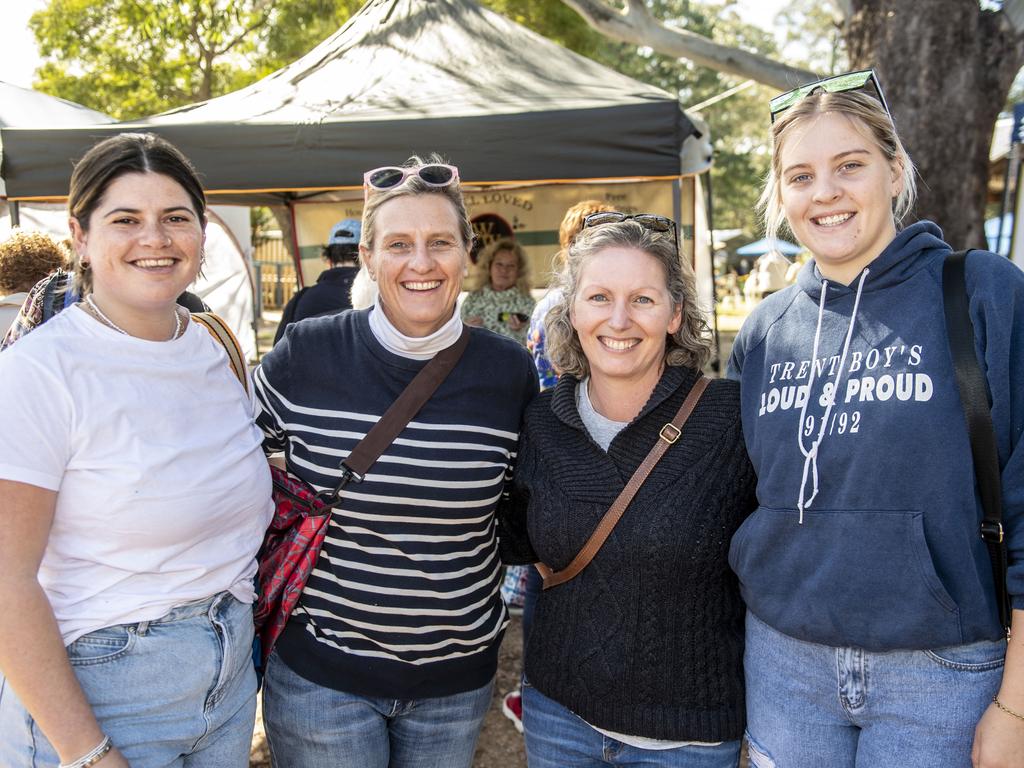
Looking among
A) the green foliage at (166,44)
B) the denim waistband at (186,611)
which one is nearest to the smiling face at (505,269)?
the denim waistband at (186,611)

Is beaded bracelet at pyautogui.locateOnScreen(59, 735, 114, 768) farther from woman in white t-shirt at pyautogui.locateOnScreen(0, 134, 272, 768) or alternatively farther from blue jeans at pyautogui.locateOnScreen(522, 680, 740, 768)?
blue jeans at pyautogui.locateOnScreen(522, 680, 740, 768)

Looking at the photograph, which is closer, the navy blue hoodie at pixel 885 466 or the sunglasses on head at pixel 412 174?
the navy blue hoodie at pixel 885 466

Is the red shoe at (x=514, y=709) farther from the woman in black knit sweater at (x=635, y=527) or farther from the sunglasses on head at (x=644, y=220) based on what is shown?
the sunglasses on head at (x=644, y=220)

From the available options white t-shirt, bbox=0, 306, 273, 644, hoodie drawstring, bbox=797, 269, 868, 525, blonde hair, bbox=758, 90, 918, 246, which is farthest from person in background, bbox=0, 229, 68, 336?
hoodie drawstring, bbox=797, 269, 868, 525

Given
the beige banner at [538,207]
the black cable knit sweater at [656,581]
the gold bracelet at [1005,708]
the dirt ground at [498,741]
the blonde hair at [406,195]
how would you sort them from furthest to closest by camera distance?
the beige banner at [538,207] → the dirt ground at [498,741] → the blonde hair at [406,195] → the black cable knit sweater at [656,581] → the gold bracelet at [1005,708]

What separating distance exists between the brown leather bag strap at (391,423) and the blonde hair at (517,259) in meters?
3.87

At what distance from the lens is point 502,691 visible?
3932 mm

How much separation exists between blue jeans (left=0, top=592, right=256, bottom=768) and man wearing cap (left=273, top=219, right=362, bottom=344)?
2892 millimetres

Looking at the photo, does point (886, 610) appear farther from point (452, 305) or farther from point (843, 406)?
point (452, 305)

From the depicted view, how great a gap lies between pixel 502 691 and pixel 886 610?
276 cm

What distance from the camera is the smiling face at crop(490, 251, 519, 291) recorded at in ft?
18.9

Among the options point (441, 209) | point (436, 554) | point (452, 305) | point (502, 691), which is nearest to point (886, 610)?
point (436, 554)

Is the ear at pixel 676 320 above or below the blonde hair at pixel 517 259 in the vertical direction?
below

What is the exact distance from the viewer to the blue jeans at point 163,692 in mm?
1562
